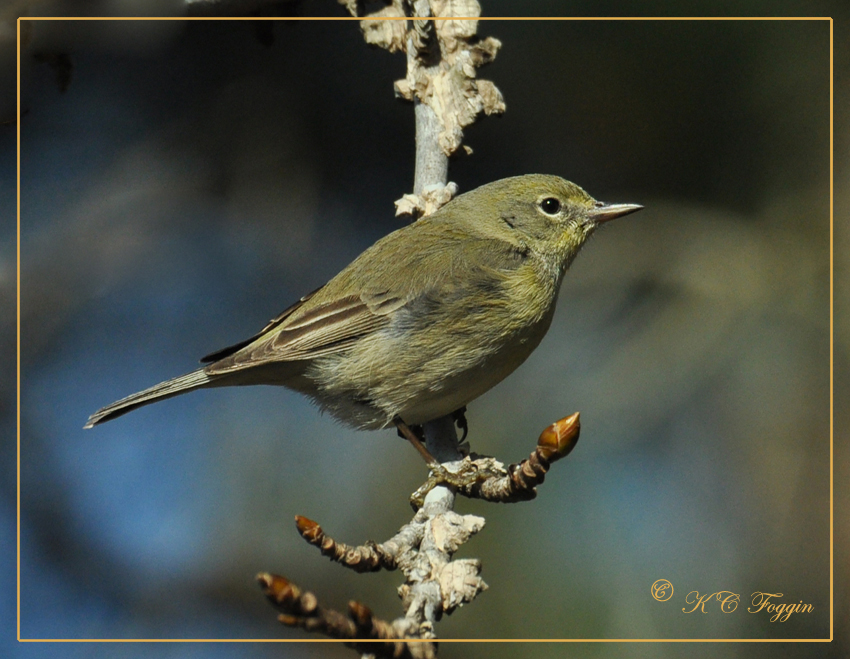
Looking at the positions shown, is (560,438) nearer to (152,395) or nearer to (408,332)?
(408,332)

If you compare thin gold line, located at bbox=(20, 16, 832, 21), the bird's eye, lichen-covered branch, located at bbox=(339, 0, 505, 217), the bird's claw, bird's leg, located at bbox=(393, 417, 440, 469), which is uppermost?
thin gold line, located at bbox=(20, 16, 832, 21)

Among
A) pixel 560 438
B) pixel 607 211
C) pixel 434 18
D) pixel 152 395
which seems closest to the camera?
pixel 560 438

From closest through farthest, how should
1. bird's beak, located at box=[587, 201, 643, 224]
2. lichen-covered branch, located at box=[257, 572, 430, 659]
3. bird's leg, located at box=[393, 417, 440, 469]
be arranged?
lichen-covered branch, located at box=[257, 572, 430, 659] → bird's leg, located at box=[393, 417, 440, 469] → bird's beak, located at box=[587, 201, 643, 224]

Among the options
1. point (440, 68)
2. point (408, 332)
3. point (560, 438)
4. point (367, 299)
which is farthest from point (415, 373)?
point (440, 68)

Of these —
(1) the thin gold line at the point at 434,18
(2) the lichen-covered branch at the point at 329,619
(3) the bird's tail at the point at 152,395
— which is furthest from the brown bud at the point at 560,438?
(1) the thin gold line at the point at 434,18

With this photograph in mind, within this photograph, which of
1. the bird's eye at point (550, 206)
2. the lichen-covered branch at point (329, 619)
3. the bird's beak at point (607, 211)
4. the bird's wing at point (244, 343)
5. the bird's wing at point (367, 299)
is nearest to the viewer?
the lichen-covered branch at point (329, 619)

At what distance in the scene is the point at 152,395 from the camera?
10.4 ft

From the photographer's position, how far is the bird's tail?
3.18m

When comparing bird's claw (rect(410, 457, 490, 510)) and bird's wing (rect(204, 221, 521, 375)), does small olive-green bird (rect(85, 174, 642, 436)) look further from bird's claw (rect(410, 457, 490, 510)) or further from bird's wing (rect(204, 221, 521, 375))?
bird's claw (rect(410, 457, 490, 510))

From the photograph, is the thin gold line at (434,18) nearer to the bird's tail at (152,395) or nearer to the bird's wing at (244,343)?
the bird's wing at (244,343)

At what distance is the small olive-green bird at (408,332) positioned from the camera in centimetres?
320

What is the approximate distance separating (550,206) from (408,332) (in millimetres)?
991

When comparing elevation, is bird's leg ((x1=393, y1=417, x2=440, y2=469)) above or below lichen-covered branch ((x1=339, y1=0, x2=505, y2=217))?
below

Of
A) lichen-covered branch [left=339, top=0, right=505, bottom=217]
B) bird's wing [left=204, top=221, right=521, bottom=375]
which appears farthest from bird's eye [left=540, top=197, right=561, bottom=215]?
lichen-covered branch [left=339, top=0, right=505, bottom=217]
